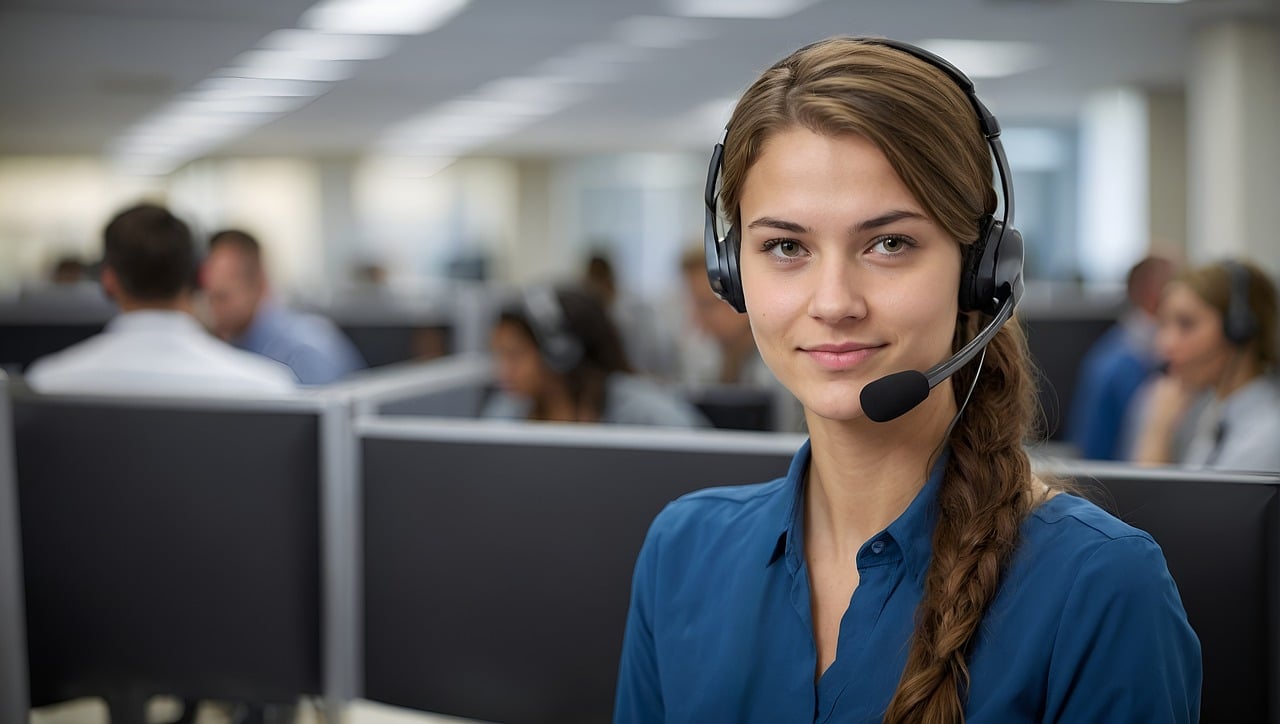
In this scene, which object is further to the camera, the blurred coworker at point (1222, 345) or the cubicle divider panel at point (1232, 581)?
the blurred coworker at point (1222, 345)

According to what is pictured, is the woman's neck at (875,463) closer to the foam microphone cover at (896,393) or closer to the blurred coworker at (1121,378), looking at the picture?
the foam microphone cover at (896,393)

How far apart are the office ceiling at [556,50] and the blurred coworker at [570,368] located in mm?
2361

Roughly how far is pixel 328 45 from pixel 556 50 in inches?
54.6

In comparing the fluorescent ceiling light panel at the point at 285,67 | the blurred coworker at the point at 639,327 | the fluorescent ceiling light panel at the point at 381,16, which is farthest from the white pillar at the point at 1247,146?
the fluorescent ceiling light panel at the point at 285,67

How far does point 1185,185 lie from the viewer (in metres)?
8.92

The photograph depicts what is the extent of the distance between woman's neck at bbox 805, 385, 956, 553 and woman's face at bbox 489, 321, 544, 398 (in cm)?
173

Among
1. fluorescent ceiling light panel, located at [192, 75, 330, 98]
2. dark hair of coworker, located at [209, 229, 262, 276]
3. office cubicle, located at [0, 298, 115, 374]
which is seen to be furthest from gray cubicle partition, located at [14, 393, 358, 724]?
fluorescent ceiling light panel, located at [192, 75, 330, 98]

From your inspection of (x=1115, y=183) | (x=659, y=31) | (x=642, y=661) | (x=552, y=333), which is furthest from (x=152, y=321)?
(x=1115, y=183)

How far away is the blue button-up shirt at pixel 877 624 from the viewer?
78cm

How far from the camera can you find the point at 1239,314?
247 cm

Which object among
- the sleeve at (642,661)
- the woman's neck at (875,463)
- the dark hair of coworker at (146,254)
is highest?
the dark hair of coworker at (146,254)

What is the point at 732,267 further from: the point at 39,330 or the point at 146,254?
the point at 39,330

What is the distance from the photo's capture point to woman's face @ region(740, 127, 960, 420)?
84cm

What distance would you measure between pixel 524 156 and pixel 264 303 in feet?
40.0
